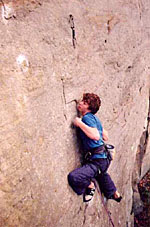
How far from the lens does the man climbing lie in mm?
2264

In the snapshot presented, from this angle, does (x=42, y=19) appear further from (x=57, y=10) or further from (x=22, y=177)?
Result: (x=22, y=177)

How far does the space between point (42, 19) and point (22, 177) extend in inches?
44.4

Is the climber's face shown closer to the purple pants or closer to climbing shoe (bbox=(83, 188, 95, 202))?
the purple pants

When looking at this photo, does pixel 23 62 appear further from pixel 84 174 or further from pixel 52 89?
pixel 84 174

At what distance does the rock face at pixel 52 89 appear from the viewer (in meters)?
1.61

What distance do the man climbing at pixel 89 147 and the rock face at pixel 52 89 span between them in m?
0.08

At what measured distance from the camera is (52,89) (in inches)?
77.3

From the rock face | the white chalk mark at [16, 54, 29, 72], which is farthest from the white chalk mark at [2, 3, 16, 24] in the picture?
the white chalk mark at [16, 54, 29, 72]

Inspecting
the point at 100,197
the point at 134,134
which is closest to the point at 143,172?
the point at 134,134

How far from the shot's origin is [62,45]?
1.99 meters

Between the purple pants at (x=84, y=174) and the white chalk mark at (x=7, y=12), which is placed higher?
the white chalk mark at (x=7, y=12)

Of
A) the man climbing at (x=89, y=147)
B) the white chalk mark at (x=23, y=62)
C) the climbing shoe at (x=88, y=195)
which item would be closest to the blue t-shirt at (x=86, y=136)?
the man climbing at (x=89, y=147)

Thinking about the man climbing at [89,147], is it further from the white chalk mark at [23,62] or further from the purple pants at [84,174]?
the white chalk mark at [23,62]

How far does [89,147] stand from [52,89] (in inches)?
30.1
